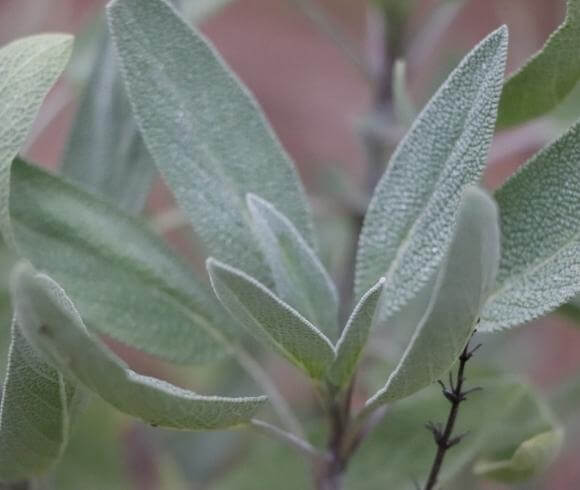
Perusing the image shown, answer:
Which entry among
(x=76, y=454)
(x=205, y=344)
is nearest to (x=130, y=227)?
(x=205, y=344)

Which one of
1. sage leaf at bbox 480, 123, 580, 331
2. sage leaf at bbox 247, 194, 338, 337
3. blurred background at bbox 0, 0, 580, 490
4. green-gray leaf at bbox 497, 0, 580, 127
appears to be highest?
green-gray leaf at bbox 497, 0, 580, 127

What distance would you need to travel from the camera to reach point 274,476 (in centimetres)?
87

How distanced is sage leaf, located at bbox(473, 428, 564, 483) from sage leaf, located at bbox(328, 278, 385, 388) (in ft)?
0.38

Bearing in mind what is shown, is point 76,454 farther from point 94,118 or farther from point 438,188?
point 438,188

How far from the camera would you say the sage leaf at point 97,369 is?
1.33 ft

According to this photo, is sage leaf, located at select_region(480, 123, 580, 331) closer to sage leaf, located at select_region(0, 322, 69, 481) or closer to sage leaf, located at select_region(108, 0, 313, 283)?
sage leaf, located at select_region(108, 0, 313, 283)

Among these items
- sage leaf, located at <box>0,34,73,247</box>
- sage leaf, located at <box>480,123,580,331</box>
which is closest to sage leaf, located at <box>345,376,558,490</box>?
sage leaf, located at <box>480,123,580,331</box>

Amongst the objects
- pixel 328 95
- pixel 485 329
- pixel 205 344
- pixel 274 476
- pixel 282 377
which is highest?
pixel 485 329

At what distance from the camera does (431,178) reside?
56 centimetres

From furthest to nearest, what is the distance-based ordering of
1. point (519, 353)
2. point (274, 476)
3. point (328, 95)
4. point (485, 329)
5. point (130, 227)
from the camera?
point (328, 95) < point (519, 353) < point (274, 476) < point (130, 227) < point (485, 329)

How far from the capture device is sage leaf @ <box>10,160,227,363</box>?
0.63 m

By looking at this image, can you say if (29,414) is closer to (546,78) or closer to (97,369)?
(97,369)

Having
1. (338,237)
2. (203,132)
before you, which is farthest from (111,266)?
(338,237)

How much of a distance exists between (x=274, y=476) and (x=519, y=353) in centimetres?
51
